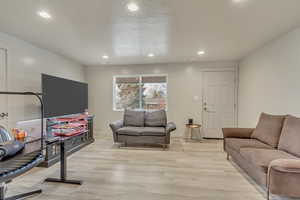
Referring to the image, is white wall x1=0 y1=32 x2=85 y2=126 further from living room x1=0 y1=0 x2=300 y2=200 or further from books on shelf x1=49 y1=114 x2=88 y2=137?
books on shelf x1=49 y1=114 x2=88 y2=137

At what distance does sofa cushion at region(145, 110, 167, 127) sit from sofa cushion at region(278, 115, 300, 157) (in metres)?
2.55

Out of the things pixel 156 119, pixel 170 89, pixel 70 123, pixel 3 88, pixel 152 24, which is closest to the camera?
pixel 152 24

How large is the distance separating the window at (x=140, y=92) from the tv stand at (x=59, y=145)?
1.38m

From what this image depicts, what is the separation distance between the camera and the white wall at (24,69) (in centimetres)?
306

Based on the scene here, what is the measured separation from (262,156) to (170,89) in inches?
134

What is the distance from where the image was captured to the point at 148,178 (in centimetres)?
249

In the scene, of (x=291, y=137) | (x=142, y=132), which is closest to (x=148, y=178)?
(x=142, y=132)

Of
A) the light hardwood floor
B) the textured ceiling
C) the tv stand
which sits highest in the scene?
the textured ceiling

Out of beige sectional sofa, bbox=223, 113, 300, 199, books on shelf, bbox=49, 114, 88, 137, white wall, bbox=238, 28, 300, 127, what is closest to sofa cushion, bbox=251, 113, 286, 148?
beige sectional sofa, bbox=223, 113, 300, 199

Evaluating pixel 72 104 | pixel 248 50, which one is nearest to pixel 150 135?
pixel 72 104

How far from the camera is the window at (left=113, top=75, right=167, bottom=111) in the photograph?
5.35 metres

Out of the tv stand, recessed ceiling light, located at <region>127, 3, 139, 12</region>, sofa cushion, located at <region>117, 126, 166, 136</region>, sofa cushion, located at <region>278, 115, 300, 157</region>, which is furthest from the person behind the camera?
sofa cushion, located at <region>117, 126, 166, 136</region>

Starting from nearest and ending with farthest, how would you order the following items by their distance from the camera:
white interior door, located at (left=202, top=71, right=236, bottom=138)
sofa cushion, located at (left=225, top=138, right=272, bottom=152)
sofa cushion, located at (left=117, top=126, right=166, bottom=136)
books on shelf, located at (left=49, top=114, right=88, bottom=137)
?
sofa cushion, located at (left=225, top=138, right=272, bottom=152)
books on shelf, located at (left=49, top=114, right=88, bottom=137)
sofa cushion, located at (left=117, top=126, right=166, bottom=136)
white interior door, located at (left=202, top=71, right=236, bottom=138)

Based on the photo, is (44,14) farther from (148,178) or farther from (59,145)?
(148,178)
